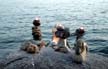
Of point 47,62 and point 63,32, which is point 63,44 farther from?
point 47,62

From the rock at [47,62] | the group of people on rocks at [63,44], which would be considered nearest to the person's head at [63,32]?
the group of people on rocks at [63,44]

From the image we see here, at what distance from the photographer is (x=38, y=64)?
13.8m

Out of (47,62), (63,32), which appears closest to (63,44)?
(63,32)

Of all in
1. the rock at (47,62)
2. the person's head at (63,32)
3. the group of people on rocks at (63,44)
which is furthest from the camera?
the person's head at (63,32)

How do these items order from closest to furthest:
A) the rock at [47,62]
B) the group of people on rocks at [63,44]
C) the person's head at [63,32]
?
1. the rock at [47,62]
2. the group of people on rocks at [63,44]
3. the person's head at [63,32]

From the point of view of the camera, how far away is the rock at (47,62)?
1380 centimetres

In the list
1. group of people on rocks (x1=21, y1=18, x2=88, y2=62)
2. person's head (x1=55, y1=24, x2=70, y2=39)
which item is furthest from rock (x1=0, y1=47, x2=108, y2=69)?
person's head (x1=55, y1=24, x2=70, y2=39)

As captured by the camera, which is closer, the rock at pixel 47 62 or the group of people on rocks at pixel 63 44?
the rock at pixel 47 62

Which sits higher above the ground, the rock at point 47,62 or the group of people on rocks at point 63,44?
the group of people on rocks at point 63,44

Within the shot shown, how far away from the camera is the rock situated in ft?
45.3

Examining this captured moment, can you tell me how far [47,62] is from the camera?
14125 millimetres

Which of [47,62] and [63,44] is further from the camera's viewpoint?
[63,44]

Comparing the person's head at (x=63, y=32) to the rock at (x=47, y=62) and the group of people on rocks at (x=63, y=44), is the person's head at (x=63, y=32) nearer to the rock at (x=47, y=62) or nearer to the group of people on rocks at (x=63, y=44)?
the group of people on rocks at (x=63, y=44)

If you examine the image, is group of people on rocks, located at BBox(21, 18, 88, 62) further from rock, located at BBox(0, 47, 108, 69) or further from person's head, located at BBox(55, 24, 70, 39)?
rock, located at BBox(0, 47, 108, 69)
